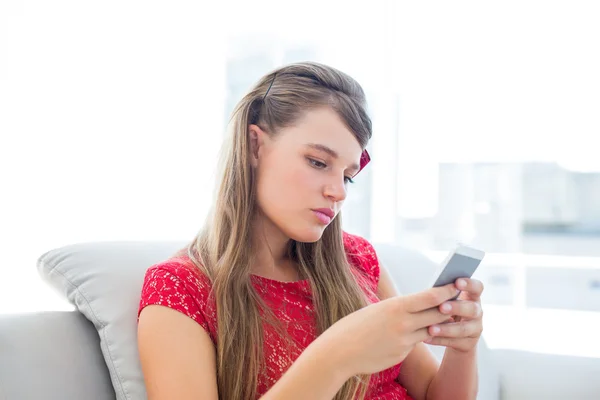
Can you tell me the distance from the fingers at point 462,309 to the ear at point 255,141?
0.46 m

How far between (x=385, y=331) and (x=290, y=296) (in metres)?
0.36

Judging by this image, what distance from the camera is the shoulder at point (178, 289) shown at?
108cm

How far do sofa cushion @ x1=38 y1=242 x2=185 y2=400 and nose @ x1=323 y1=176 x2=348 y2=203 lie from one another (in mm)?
370

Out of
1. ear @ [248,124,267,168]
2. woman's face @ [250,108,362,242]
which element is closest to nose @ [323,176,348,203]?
woman's face @ [250,108,362,242]

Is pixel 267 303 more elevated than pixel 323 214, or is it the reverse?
pixel 323 214

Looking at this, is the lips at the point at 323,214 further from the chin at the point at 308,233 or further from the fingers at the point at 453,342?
the fingers at the point at 453,342

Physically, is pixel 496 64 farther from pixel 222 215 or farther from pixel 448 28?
pixel 222 215

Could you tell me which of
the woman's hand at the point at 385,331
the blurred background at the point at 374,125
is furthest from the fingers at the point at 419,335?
the blurred background at the point at 374,125

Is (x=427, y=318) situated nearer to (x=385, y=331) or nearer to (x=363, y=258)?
(x=385, y=331)

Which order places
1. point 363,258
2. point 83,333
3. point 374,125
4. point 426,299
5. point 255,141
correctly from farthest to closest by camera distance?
point 374,125 < point 363,258 < point 255,141 < point 83,333 < point 426,299

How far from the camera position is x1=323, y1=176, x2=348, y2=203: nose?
1.16 m

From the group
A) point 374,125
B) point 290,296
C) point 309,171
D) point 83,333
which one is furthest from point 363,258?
point 374,125

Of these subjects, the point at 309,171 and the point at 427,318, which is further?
the point at 309,171

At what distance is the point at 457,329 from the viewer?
1.00m
